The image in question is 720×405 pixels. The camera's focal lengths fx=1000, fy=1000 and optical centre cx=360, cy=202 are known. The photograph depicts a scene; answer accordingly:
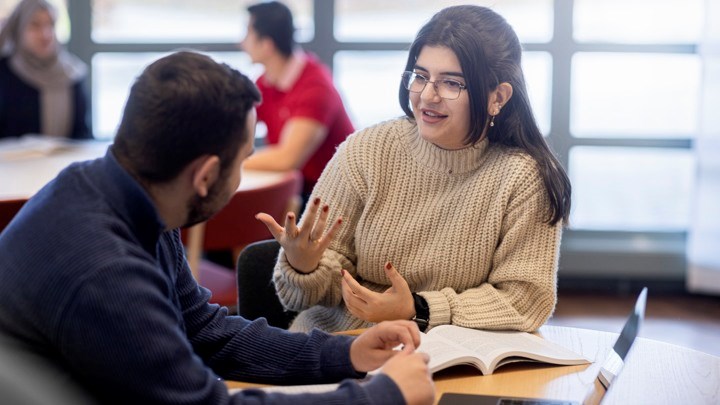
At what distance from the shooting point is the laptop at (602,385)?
1602mm

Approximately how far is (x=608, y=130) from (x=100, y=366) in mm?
4262

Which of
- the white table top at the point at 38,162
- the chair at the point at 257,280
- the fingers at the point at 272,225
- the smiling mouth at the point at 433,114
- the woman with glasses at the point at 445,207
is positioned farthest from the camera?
the white table top at the point at 38,162

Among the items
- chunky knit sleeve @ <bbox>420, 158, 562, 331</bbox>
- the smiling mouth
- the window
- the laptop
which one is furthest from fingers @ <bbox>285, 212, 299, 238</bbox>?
the window

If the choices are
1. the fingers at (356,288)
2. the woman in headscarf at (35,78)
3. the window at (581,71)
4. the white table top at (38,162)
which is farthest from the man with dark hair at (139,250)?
the window at (581,71)

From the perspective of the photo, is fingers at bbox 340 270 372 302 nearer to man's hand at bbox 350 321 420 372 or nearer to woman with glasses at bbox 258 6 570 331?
woman with glasses at bbox 258 6 570 331

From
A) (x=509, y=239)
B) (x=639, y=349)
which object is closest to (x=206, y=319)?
(x=509, y=239)

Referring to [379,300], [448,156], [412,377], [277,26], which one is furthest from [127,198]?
[277,26]

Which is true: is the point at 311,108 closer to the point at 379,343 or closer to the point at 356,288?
the point at 356,288

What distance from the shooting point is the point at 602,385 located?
5.68ft

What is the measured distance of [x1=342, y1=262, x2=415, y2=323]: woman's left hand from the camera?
196 centimetres

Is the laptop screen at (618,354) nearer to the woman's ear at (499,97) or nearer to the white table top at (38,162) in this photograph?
the woman's ear at (499,97)

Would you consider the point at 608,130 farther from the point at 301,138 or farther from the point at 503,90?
the point at 503,90

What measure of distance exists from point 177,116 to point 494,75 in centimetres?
101

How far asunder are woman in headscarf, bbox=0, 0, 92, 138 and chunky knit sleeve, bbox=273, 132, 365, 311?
9.36 feet
